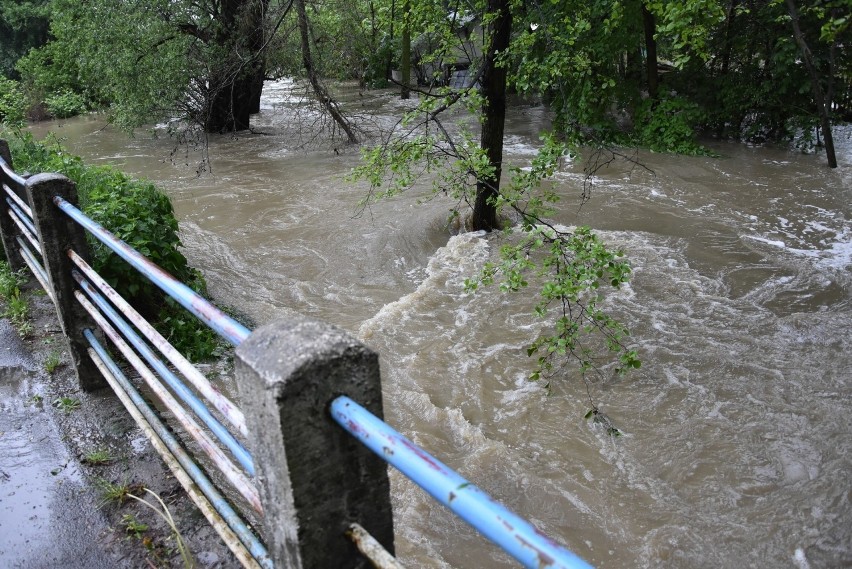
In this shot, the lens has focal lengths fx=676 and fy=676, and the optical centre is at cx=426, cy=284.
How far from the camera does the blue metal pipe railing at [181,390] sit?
2055 mm

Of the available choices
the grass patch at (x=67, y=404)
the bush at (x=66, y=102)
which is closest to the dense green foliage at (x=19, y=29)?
the bush at (x=66, y=102)

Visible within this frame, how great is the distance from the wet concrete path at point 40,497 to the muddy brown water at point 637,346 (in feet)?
6.02

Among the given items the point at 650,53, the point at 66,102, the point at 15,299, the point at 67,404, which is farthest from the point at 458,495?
the point at 66,102

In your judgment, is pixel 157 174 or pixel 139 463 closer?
pixel 139 463

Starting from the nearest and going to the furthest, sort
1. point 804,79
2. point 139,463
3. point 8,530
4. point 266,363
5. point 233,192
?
1. point 266,363
2. point 8,530
3. point 139,463
4. point 233,192
5. point 804,79

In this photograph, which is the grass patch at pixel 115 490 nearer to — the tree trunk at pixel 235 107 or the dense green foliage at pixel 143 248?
the dense green foliage at pixel 143 248

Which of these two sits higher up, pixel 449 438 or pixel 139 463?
pixel 139 463

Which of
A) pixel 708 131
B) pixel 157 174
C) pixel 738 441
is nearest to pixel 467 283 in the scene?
pixel 738 441

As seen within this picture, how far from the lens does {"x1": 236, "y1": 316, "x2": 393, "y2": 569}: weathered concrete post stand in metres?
1.42

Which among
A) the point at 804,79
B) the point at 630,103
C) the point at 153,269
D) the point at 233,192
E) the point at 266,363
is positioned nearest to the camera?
the point at 266,363

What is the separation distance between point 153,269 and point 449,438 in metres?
3.37

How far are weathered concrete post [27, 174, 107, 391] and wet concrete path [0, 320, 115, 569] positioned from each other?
431 millimetres

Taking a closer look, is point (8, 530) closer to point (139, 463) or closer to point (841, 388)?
point (139, 463)

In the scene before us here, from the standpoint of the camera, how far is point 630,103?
16.2 m
